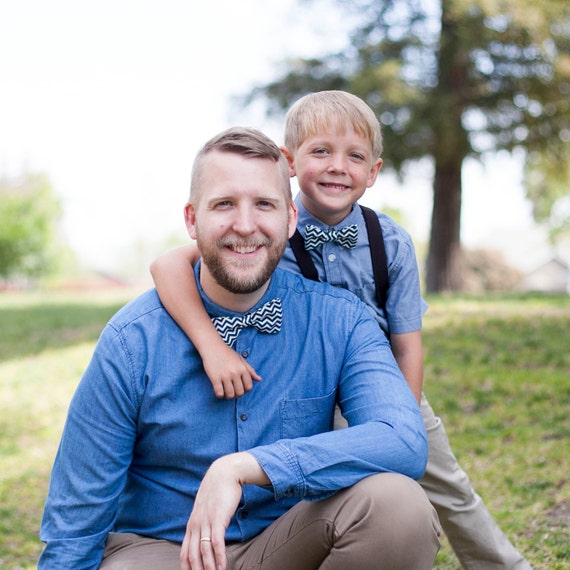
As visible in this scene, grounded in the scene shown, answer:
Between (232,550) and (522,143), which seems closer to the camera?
(232,550)

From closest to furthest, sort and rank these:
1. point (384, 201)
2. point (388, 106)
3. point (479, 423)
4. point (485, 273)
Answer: point (479, 423) < point (388, 106) < point (485, 273) < point (384, 201)

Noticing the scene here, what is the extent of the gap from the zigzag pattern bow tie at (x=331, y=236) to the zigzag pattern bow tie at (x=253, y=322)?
0.50 meters

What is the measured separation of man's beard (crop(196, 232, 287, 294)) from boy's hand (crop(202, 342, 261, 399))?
0.20 m

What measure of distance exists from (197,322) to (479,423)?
419 centimetres

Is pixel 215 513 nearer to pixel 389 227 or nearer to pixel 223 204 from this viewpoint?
pixel 223 204

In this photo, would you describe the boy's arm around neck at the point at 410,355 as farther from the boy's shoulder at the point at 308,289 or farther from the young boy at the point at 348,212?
the boy's shoulder at the point at 308,289

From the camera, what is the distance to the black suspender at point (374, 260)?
2980 mm

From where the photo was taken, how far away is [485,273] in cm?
2333

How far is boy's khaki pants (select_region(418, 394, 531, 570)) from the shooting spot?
128 inches

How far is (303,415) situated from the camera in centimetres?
255

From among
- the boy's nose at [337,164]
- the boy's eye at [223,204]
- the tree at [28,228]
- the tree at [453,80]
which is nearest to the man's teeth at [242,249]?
the boy's eye at [223,204]

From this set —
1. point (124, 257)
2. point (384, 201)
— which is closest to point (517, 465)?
point (384, 201)

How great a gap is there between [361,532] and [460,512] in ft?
4.41

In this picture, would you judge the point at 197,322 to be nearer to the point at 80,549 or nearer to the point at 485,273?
the point at 80,549
